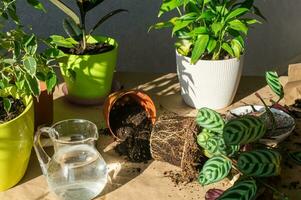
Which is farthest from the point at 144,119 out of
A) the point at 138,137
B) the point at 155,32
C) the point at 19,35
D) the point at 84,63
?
the point at 155,32

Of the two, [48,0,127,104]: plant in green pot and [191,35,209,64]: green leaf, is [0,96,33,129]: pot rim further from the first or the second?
[191,35,209,64]: green leaf

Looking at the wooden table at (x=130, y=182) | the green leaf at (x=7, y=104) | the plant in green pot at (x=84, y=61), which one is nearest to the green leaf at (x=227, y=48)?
the wooden table at (x=130, y=182)

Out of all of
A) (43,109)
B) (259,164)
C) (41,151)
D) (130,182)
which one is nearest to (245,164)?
(259,164)

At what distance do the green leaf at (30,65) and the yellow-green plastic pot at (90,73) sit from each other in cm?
24

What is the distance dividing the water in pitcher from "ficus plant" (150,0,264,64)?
350mm

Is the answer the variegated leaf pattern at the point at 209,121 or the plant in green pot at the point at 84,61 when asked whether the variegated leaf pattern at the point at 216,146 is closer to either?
the variegated leaf pattern at the point at 209,121

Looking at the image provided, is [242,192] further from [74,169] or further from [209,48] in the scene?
[209,48]

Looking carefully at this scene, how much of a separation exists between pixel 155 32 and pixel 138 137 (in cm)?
79

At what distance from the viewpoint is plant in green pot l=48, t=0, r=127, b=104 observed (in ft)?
3.54

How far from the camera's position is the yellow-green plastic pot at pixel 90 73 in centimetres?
108

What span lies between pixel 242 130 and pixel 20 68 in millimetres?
405

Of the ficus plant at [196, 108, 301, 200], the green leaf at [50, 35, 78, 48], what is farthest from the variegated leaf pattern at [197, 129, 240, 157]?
the green leaf at [50, 35, 78, 48]

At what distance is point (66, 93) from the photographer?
1187mm

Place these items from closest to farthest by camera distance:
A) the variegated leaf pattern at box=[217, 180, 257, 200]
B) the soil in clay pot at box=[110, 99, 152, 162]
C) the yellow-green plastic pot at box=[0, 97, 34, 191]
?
the variegated leaf pattern at box=[217, 180, 257, 200] → the yellow-green plastic pot at box=[0, 97, 34, 191] → the soil in clay pot at box=[110, 99, 152, 162]
